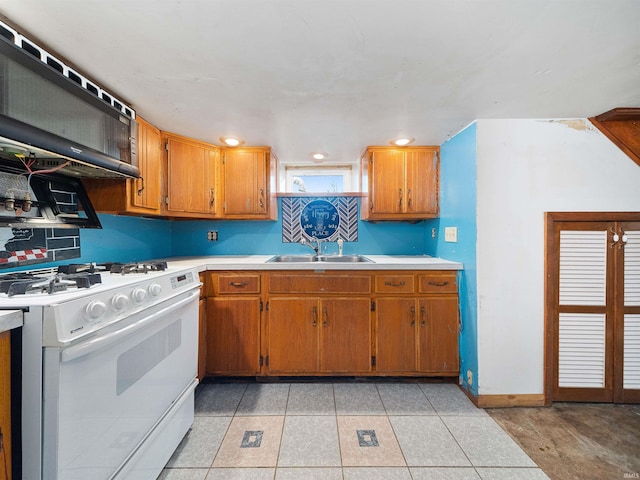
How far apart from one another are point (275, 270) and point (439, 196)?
1600 millimetres

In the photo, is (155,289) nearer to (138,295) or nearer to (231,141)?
(138,295)

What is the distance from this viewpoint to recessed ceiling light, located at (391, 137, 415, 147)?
7.02 ft

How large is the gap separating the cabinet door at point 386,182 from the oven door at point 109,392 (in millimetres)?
1767

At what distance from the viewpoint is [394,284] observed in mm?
2002

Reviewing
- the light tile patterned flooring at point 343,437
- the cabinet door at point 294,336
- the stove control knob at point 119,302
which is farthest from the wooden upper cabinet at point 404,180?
the stove control knob at point 119,302

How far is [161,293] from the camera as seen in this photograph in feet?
4.03

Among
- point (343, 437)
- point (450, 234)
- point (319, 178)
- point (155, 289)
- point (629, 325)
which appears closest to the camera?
point (155, 289)

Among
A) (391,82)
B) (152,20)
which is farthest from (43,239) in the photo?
(391,82)

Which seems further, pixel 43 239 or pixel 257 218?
pixel 257 218

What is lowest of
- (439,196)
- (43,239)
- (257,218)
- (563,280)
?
(563,280)

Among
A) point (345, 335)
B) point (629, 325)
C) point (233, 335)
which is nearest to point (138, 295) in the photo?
point (233, 335)

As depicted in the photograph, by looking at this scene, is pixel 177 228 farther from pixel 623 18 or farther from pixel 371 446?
pixel 623 18

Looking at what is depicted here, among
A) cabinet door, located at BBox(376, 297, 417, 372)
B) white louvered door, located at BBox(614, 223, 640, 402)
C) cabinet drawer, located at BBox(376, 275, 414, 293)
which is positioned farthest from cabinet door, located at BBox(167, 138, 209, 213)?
white louvered door, located at BBox(614, 223, 640, 402)

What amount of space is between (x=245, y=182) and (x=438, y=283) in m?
1.87
